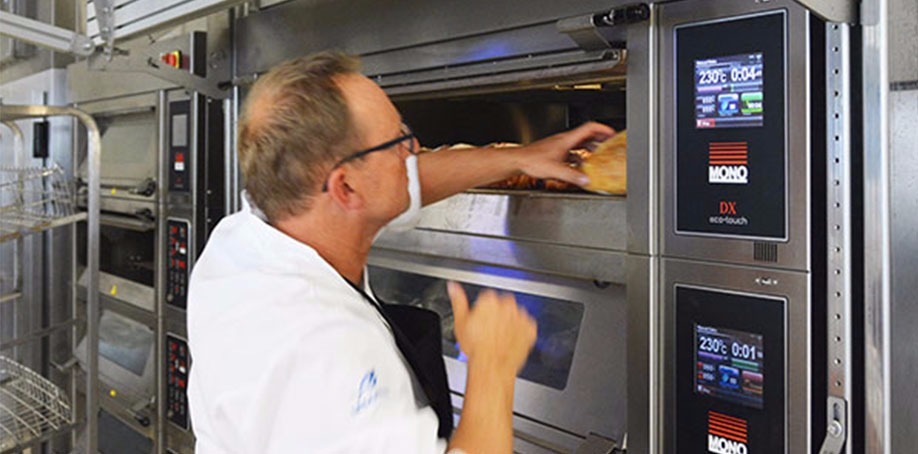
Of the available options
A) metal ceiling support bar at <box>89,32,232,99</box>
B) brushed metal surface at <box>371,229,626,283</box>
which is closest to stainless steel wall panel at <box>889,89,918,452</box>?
brushed metal surface at <box>371,229,626,283</box>

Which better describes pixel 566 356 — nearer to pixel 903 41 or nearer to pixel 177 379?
pixel 903 41

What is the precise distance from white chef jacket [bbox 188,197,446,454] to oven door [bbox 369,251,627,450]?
0.63 m

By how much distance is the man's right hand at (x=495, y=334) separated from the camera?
115 centimetres

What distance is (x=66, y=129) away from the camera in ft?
11.2

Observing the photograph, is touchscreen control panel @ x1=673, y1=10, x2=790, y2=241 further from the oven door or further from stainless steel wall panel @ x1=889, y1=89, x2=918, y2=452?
the oven door

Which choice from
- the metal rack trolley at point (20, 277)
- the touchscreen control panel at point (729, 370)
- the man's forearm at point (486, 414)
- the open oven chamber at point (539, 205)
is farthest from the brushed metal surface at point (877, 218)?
the metal rack trolley at point (20, 277)

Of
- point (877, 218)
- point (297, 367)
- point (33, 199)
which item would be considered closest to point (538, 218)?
point (877, 218)

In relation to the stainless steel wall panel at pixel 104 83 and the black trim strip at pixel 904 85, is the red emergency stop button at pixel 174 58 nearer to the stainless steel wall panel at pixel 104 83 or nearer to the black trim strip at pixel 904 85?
the stainless steel wall panel at pixel 104 83

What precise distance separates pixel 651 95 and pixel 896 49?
15.9 inches

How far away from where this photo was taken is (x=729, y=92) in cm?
125

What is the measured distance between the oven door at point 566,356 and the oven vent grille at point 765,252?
41cm

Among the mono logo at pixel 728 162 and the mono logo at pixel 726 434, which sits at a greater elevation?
the mono logo at pixel 728 162

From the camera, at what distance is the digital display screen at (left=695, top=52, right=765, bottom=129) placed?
48.0 inches

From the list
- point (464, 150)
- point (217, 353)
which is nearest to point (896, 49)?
point (464, 150)
